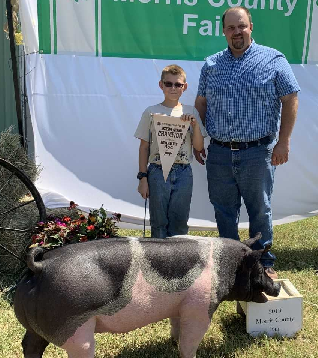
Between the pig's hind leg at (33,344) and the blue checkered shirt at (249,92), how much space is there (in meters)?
1.73

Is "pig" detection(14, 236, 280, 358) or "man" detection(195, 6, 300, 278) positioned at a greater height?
"man" detection(195, 6, 300, 278)

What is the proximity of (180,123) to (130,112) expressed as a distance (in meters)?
1.19

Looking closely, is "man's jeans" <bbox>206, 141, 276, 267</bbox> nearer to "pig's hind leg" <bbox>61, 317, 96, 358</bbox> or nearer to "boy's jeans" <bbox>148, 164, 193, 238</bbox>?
"boy's jeans" <bbox>148, 164, 193, 238</bbox>

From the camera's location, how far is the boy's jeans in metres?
3.01

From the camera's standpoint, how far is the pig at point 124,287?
187 cm

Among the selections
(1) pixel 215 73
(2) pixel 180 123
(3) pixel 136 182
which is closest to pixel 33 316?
(2) pixel 180 123

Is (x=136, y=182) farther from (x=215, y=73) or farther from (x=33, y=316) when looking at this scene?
(x=33, y=316)

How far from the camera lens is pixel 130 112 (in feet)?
13.3

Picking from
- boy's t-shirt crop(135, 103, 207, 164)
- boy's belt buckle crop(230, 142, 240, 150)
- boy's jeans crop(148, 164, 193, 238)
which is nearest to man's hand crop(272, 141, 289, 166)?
boy's belt buckle crop(230, 142, 240, 150)

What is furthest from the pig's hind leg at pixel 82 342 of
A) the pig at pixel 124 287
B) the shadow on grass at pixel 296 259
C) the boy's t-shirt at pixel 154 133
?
the shadow on grass at pixel 296 259

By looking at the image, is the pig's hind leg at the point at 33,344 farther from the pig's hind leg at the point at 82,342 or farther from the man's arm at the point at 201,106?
the man's arm at the point at 201,106

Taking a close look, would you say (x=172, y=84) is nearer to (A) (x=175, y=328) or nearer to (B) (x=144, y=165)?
A: (B) (x=144, y=165)

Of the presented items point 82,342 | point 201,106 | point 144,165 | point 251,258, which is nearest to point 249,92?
point 201,106

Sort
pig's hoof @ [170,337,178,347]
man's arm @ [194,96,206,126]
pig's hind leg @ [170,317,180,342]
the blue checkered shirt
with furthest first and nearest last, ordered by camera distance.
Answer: man's arm @ [194,96,206,126], the blue checkered shirt, pig's hoof @ [170,337,178,347], pig's hind leg @ [170,317,180,342]
